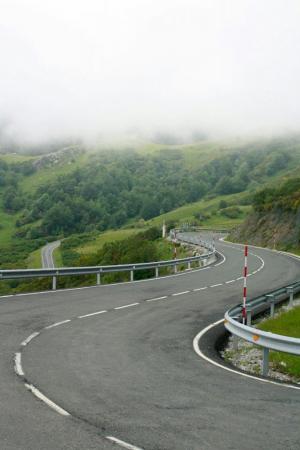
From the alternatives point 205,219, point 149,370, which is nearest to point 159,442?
point 149,370

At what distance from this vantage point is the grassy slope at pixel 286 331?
33.1ft

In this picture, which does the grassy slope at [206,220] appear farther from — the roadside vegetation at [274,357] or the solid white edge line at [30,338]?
the solid white edge line at [30,338]

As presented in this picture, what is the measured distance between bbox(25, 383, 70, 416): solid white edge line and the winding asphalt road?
7 cm

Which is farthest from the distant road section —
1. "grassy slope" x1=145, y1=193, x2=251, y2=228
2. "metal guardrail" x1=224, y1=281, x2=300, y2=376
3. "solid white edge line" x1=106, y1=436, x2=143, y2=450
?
"solid white edge line" x1=106, y1=436, x2=143, y2=450

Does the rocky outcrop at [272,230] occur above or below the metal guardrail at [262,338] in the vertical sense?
below

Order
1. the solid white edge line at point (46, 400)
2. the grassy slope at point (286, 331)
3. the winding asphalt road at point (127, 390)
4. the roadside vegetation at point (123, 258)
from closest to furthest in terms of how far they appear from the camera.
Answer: the winding asphalt road at point (127, 390)
the solid white edge line at point (46, 400)
the grassy slope at point (286, 331)
the roadside vegetation at point (123, 258)

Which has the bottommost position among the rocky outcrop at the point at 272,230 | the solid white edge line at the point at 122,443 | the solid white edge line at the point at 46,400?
the rocky outcrop at the point at 272,230

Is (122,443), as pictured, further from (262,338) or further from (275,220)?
(275,220)

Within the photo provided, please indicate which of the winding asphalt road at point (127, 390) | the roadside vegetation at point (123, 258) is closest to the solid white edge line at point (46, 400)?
the winding asphalt road at point (127, 390)

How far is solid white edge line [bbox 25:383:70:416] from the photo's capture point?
638 cm

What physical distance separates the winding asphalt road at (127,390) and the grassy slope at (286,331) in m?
1.61

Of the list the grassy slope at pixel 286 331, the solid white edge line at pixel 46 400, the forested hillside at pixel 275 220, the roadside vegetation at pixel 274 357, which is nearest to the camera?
the solid white edge line at pixel 46 400

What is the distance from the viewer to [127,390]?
7.49 metres

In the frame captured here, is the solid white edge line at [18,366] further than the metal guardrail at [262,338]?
No
